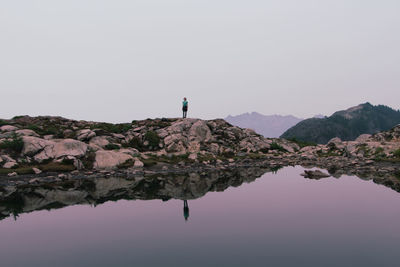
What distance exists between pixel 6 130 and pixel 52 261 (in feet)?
139

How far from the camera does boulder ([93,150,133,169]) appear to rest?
3803cm

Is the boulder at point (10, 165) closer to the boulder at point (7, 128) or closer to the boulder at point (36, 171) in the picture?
the boulder at point (36, 171)

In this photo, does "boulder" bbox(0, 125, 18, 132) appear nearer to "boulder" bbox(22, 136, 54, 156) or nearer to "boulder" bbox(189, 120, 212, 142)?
"boulder" bbox(22, 136, 54, 156)

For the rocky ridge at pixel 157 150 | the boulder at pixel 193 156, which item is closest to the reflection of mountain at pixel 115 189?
the rocky ridge at pixel 157 150

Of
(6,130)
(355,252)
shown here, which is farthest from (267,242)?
(6,130)

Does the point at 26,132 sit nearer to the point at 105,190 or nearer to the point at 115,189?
the point at 105,190

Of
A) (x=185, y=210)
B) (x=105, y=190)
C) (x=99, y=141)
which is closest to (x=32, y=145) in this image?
(x=99, y=141)

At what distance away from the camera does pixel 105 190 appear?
26.8 m

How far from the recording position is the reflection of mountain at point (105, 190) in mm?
22109

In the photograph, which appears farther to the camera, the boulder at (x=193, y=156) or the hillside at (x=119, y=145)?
the boulder at (x=193, y=156)

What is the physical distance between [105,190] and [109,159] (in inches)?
524

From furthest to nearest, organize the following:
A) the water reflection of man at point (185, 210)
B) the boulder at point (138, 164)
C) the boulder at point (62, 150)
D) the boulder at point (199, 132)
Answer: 1. the boulder at point (199, 132)
2. the boulder at point (138, 164)
3. the boulder at point (62, 150)
4. the water reflection of man at point (185, 210)

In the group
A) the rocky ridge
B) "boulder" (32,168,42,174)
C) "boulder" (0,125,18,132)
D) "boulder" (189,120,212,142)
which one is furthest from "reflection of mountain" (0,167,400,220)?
"boulder" (0,125,18,132)

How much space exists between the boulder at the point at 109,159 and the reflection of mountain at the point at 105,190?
537 cm
